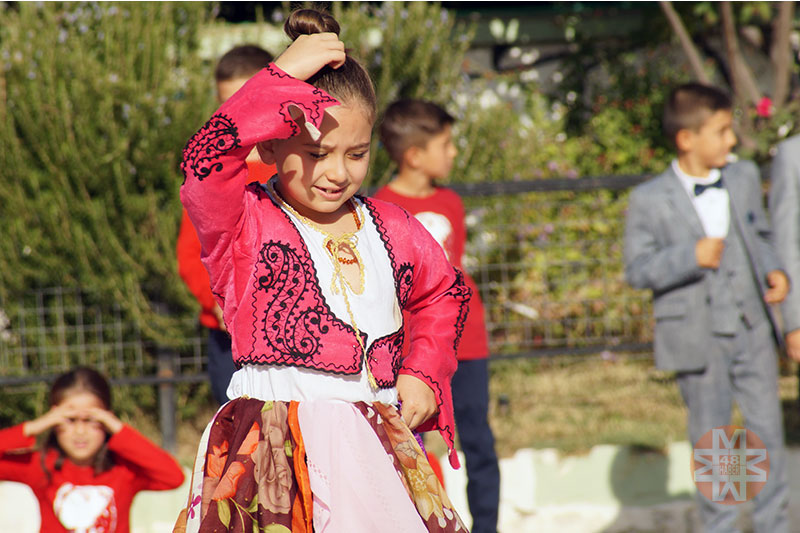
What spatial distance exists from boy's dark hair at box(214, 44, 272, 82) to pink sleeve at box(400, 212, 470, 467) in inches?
55.3

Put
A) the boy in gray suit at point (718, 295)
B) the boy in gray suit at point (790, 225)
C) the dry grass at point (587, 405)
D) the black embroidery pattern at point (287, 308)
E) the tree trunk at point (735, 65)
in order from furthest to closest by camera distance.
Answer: the tree trunk at point (735, 65)
the dry grass at point (587, 405)
the boy in gray suit at point (718, 295)
the boy in gray suit at point (790, 225)
the black embroidery pattern at point (287, 308)

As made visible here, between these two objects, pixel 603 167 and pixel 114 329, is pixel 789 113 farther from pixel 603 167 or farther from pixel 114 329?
pixel 114 329

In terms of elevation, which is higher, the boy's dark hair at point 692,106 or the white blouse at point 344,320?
the boy's dark hair at point 692,106

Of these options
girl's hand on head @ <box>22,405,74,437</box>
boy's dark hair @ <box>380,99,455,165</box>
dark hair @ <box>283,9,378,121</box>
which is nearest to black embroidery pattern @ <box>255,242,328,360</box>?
dark hair @ <box>283,9,378,121</box>

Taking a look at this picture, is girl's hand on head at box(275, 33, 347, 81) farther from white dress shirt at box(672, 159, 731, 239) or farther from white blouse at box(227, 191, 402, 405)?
white dress shirt at box(672, 159, 731, 239)

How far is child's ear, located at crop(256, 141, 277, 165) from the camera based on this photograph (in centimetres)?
216

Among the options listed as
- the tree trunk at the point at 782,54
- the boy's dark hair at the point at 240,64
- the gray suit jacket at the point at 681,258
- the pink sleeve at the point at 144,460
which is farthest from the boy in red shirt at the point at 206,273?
the tree trunk at the point at 782,54

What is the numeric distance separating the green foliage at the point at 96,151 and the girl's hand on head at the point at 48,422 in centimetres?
166

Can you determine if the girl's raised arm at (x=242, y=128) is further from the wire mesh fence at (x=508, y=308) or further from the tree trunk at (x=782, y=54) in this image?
the tree trunk at (x=782, y=54)

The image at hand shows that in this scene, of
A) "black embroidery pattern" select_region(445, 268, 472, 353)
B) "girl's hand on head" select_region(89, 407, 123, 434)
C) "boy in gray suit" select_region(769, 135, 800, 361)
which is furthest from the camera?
"boy in gray suit" select_region(769, 135, 800, 361)

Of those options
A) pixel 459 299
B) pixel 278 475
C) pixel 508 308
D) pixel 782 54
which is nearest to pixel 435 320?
pixel 459 299

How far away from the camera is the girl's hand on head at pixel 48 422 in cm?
353

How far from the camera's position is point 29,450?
3721mm

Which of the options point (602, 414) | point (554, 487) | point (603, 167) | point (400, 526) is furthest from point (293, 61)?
point (603, 167)
